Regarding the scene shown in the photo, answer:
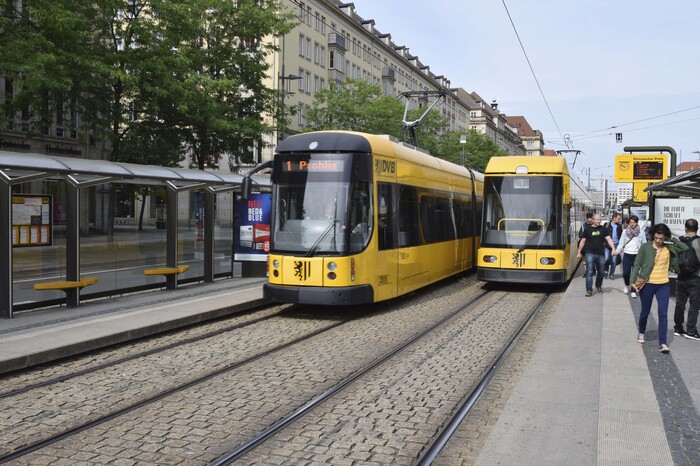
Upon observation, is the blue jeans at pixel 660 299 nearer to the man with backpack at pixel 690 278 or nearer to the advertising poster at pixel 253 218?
the man with backpack at pixel 690 278

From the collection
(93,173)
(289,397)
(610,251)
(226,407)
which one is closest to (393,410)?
(289,397)

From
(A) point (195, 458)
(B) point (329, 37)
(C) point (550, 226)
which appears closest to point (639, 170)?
(C) point (550, 226)

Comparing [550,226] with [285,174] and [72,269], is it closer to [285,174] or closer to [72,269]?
[285,174]

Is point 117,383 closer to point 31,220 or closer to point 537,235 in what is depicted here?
point 31,220

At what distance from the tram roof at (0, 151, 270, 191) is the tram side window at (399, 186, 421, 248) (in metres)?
4.55

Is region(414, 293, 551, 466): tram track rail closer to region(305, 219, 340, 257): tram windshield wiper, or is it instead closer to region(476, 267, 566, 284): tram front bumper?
region(305, 219, 340, 257): tram windshield wiper

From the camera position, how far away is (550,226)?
618 inches

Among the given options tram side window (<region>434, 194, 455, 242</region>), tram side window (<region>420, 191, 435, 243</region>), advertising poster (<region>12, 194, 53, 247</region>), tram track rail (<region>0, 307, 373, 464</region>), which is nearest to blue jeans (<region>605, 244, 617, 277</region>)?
tram side window (<region>434, 194, 455, 242</region>)

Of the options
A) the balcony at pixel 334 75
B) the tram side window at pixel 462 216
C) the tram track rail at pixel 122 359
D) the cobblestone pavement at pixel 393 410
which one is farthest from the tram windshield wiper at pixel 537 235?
the balcony at pixel 334 75

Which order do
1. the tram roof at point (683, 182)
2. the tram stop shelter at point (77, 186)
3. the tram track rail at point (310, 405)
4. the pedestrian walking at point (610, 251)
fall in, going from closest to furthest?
the tram track rail at point (310, 405)
the tram stop shelter at point (77, 186)
the tram roof at point (683, 182)
the pedestrian walking at point (610, 251)

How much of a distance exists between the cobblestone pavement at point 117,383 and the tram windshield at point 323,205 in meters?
1.63

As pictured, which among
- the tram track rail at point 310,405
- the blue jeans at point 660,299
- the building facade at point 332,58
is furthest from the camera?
the building facade at point 332,58

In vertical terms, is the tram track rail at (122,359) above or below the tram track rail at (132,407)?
below

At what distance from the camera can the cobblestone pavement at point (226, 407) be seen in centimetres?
515
